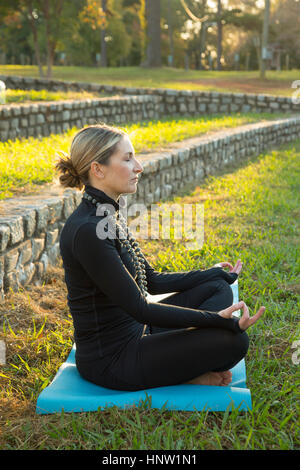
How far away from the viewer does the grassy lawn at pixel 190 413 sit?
7.88 ft

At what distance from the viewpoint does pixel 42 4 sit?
1658cm

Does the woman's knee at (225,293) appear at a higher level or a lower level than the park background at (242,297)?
higher

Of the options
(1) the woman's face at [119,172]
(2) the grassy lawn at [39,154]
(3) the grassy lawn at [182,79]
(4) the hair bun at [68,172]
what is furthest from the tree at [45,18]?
(1) the woman's face at [119,172]

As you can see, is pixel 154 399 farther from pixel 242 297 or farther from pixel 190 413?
pixel 242 297

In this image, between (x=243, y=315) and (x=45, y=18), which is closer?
(x=243, y=315)

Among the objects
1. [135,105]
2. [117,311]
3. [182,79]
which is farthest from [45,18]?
[117,311]

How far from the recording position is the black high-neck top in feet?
7.97

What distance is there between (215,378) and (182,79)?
18.6 m

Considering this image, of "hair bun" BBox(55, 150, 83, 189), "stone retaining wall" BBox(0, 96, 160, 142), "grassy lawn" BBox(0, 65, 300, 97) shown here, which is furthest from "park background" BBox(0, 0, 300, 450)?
"grassy lawn" BBox(0, 65, 300, 97)

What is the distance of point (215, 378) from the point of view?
270 centimetres

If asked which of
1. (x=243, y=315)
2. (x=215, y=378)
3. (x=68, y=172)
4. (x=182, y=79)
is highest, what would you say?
(x=182, y=79)

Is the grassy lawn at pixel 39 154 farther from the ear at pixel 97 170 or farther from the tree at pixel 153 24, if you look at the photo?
the tree at pixel 153 24
